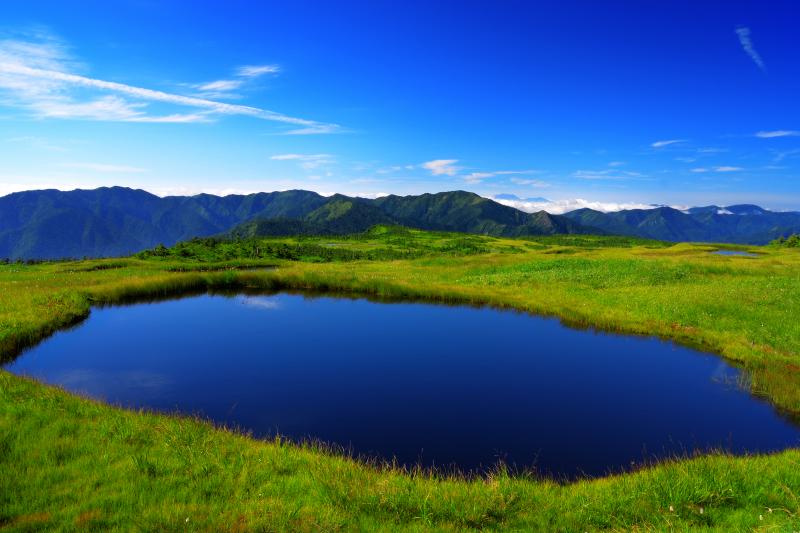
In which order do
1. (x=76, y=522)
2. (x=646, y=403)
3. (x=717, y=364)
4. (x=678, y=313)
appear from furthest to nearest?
(x=678, y=313), (x=717, y=364), (x=646, y=403), (x=76, y=522)

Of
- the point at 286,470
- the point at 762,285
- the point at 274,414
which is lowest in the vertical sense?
the point at 274,414

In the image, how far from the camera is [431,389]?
21.5 metres

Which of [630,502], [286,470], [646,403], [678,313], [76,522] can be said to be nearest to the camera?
[76,522]

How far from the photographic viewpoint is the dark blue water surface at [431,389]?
16547 millimetres

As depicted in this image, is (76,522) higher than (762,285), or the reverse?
(762,285)

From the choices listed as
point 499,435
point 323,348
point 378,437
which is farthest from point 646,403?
point 323,348

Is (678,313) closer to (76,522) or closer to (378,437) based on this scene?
(378,437)

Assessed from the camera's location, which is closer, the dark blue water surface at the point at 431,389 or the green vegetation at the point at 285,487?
the green vegetation at the point at 285,487

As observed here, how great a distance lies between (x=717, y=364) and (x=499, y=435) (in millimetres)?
18584

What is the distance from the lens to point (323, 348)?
2869 centimetres

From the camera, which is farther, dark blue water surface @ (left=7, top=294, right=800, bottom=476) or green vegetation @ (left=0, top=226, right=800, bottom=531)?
dark blue water surface @ (left=7, top=294, right=800, bottom=476)

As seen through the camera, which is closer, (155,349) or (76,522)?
(76,522)

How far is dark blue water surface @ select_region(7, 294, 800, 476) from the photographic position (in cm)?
1655

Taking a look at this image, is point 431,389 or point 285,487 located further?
point 431,389
